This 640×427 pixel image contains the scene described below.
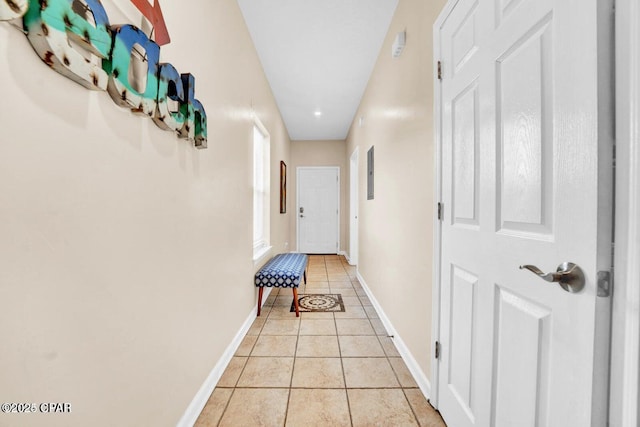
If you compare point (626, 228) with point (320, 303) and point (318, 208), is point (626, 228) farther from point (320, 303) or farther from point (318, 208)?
point (318, 208)

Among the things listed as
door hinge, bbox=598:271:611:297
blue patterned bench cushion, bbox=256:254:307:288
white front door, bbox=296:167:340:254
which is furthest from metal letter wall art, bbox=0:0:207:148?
white front door, bbox=296:167:340:254

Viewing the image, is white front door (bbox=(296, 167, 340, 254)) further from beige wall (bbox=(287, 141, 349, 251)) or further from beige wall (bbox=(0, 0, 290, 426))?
beige wall (bbox=(0, 0, 290, 426))

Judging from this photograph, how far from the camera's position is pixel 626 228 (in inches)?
22.8

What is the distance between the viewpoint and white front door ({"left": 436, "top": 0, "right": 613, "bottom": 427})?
0.62m

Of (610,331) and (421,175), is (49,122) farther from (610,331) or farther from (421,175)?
(421,175)

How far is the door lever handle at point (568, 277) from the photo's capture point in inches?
25.4

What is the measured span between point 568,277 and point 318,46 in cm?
277

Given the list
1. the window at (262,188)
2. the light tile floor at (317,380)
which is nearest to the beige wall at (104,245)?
the light tile floor at (317,380)

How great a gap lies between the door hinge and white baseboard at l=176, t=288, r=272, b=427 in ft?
5.20

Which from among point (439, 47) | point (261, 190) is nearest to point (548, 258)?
point (439, 47)

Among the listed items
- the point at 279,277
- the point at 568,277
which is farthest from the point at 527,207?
Result: the point at 279,277

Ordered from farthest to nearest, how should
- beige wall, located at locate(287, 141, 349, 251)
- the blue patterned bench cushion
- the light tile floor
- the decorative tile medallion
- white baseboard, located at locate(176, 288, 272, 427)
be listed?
beige wall, located at locate(287, 141, 349, 251) → the decorative tile medallion → the blue patterned bench cushion → the light tile floor → white baseboard, located at locate(176, 288, 272, 427)

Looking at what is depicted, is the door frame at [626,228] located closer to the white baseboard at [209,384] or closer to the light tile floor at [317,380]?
the light tile floor at [317,380]

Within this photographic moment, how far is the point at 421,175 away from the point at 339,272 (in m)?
3.11
